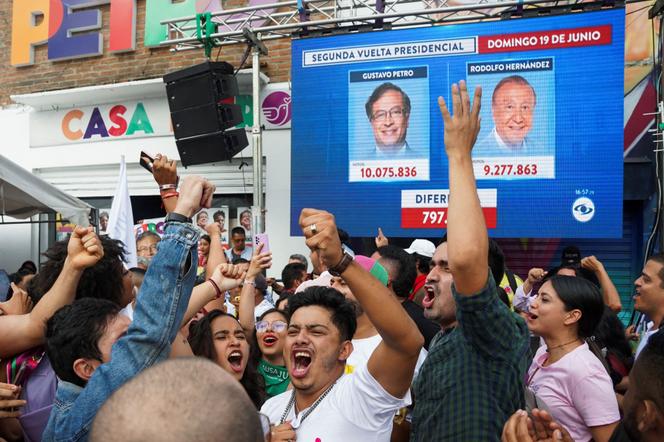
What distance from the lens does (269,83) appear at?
370 inches

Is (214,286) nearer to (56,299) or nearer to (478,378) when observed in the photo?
(56,299)

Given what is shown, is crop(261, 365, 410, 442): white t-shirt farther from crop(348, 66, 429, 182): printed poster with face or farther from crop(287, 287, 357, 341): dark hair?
crop(348, 66, 429, 182): printed poster with face

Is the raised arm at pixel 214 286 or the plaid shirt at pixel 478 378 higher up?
the raised arm at pixel 214 286

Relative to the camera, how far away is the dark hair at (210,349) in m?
3.12

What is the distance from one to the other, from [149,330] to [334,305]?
1003 mm

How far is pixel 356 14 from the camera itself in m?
8.50

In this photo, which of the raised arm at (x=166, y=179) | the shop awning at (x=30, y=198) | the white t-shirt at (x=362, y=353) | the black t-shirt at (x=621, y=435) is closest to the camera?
the black t-shirt at (x=621, y=435)

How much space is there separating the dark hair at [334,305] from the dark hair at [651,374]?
1194 millimetres

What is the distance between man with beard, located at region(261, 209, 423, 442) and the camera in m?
1.82

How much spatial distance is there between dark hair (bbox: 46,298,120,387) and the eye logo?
255 inches

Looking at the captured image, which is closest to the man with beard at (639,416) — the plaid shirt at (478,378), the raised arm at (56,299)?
the plaid shirt at (478,378)

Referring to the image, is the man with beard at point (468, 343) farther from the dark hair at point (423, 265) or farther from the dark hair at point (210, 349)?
the dark hair at point (423, 265)

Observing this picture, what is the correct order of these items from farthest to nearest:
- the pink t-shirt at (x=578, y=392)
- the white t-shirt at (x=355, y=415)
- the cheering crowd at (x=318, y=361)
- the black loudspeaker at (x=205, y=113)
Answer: the black loudspeaker at (x=205, y=113) < the pink t-shirt at (x=578, y=392) < the white t-shirt at (x=355, y=415) < the cheering crowd at (x=318, y=361)

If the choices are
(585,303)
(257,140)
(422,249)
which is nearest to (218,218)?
(257,140)
